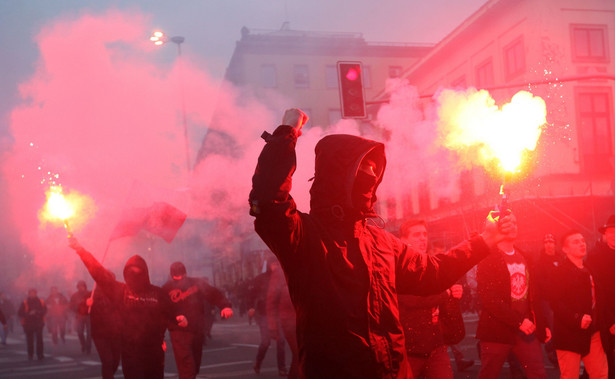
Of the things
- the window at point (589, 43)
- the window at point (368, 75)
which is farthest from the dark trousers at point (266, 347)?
the window at point (368, 75)

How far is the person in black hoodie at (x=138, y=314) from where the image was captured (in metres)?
7.08

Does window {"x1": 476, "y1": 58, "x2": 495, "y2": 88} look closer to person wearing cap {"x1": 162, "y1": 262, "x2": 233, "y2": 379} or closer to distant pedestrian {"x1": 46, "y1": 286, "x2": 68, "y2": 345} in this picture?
distant pedestrian {"x1": 46, "y1": 286, "x2": 68, "y2": 345}

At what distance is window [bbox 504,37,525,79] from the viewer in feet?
74.5

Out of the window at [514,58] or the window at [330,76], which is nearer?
the window at [514,58]

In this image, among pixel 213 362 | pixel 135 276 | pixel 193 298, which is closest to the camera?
pixel 135 276

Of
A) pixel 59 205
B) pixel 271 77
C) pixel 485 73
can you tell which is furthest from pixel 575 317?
pixel 271 77

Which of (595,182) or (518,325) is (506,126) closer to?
(518,325)

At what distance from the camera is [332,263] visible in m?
3.39

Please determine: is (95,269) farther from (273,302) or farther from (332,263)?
(332,263)

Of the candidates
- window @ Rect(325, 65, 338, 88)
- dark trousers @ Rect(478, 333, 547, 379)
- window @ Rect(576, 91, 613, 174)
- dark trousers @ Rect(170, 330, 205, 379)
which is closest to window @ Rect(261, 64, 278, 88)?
window @ Rect(325, 65, 338, 88)

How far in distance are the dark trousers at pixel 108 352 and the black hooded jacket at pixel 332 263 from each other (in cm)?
650

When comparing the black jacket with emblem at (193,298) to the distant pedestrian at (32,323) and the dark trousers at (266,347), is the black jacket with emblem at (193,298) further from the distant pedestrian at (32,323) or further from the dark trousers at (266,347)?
the distant pedestrian at (32,323)

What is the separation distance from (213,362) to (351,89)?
592 centimetres

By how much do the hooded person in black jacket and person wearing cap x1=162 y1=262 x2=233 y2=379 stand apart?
4.59 metres
